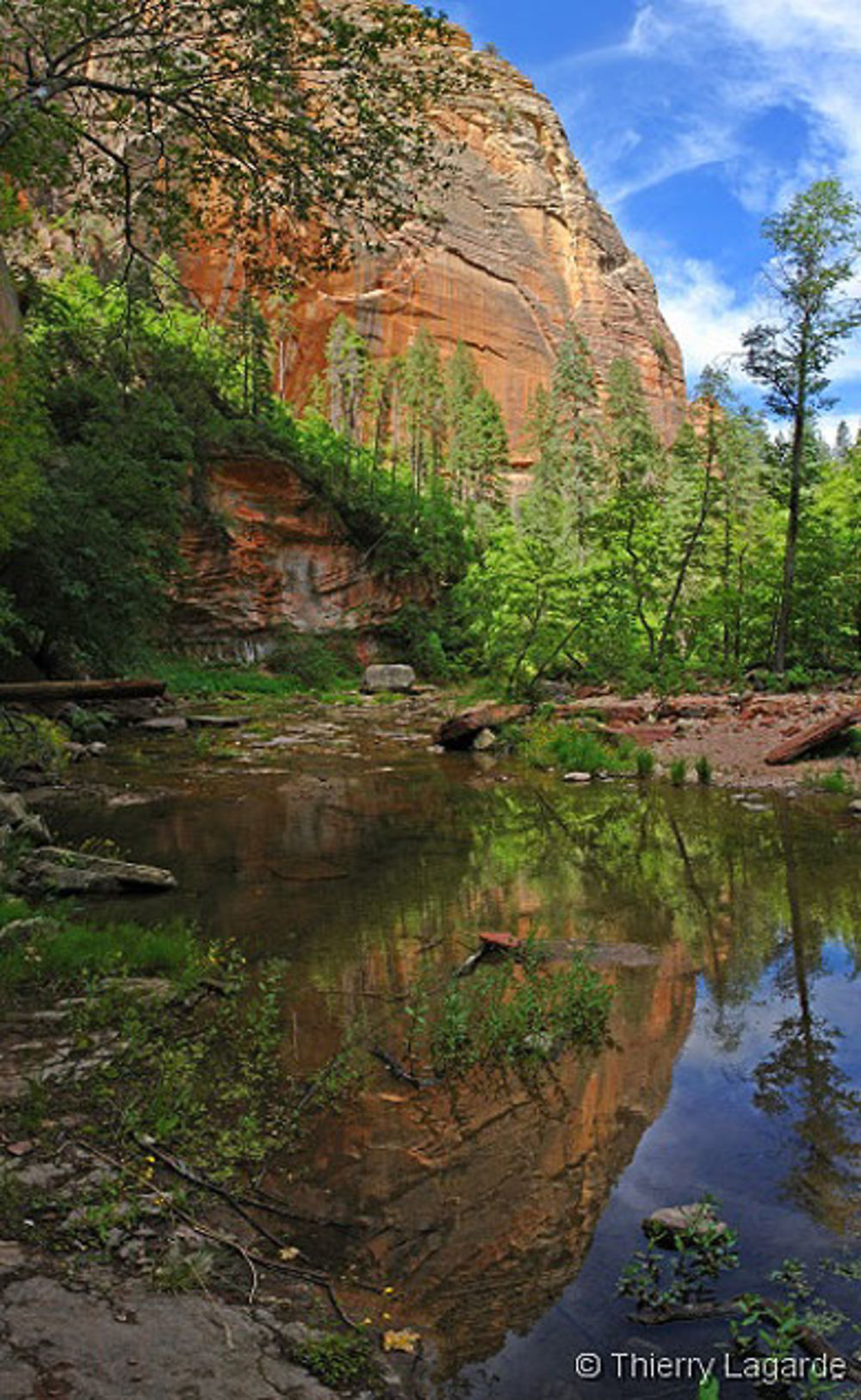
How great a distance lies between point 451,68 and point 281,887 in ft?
27.3

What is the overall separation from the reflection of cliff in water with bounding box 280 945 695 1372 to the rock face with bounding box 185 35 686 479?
79.8 m

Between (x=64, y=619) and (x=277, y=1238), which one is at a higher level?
(x=64, y=619)

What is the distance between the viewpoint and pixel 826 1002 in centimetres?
597

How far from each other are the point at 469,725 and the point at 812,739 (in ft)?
25.2

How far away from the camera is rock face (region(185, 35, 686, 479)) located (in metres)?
84.0

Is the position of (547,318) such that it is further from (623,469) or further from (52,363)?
(52,363)

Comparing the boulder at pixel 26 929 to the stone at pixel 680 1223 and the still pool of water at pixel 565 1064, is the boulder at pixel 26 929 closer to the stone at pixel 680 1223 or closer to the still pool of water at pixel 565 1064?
the still pool of water at pixel 565 1064

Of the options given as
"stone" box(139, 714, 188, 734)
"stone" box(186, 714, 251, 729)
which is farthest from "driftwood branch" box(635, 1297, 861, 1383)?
"stone" box(186, 714, 251, 729)

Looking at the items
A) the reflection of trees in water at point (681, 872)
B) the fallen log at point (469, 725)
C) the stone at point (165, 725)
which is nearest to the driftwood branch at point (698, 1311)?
the reflection of trees in water at point (681, 872)

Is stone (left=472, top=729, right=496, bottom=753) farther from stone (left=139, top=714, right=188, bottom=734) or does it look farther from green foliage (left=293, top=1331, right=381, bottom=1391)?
green foliage (left=293, top=1331, right=381, bottom=1391)

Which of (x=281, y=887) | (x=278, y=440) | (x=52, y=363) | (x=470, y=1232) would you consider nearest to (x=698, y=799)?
(x=281, y=887)

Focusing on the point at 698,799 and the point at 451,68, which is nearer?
the point at 451,68

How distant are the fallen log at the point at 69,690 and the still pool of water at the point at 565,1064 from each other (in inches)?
184

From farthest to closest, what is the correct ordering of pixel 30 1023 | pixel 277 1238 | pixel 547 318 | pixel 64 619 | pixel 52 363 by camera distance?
1. pixel 547 318
2. pixel 52 363
3. pixel 64 619
4. pixel 30 1023
5. pixel 277 1238
